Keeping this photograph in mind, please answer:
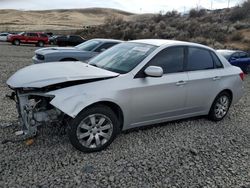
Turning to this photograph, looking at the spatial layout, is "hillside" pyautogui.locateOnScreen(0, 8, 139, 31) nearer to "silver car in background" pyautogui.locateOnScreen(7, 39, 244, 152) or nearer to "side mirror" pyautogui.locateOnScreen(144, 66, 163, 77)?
"silver car in background" pyautogui.locateOnScreen(7, 39, 244, 152)

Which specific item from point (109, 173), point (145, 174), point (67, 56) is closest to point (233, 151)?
point (145, 174)

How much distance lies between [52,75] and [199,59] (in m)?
2.83

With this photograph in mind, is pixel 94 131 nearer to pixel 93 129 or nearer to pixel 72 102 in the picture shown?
pixel 93 129

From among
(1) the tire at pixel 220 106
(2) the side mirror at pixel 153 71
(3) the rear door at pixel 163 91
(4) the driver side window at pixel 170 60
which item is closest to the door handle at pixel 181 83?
(3) the rear door at pixel 163 91

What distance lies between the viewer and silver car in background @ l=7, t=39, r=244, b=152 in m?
3.89

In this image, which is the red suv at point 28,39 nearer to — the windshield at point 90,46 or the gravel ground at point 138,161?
the windshield at point 90,46

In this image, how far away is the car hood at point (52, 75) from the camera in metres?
3.83

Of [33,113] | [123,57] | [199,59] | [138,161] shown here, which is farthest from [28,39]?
[138,161]

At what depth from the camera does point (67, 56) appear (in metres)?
9.51

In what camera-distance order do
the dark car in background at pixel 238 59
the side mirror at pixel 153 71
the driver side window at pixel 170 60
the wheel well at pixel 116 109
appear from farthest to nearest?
1. the dark car in background at pixel 238 59
2. the driver side window at pixel 170 60
3. the side mirror at pixel 153 71
4. the wheel well at pixel 116 109

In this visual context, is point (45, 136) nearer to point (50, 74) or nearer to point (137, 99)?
point (50, 74)

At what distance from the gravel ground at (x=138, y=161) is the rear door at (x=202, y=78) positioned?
20.9 inches

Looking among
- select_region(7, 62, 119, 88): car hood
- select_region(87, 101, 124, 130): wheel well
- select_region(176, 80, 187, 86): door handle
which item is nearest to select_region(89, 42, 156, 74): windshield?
select_region(7, 62, 119, 88): car hood

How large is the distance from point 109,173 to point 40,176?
2.84 ft
